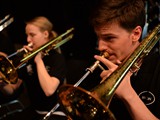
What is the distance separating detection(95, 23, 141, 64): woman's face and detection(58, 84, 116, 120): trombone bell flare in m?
0.37

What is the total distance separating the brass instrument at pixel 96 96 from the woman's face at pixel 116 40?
95 millimetres

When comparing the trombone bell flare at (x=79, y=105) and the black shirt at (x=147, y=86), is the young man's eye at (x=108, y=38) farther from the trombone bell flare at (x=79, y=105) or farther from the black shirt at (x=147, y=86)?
the trombone bell flare at (x=79, y=105)

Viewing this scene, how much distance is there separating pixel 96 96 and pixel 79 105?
0.23 meters

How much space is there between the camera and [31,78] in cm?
240

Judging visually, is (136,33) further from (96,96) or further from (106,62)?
(96,96)

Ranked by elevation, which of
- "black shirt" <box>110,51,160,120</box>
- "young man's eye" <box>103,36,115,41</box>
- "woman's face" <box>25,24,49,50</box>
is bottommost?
"black shirt" <box>110,51,160,120</box>

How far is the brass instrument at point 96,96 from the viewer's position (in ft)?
3.53

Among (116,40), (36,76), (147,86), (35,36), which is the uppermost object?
(35,36)

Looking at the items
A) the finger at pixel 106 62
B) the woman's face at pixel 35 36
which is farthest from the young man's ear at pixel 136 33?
the woman's face at pixel 35 36

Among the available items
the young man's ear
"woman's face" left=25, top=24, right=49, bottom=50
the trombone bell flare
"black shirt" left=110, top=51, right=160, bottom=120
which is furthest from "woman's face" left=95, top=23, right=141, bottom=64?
"woman's face" left=25, top=24, right=49, bottom=50

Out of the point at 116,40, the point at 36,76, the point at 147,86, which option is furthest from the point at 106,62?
the point at 36,76

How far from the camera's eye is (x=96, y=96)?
106 centimetres

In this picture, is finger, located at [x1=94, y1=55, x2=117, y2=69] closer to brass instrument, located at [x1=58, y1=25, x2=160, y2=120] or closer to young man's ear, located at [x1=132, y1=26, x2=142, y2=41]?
brass instrument, located at [x1=58, y1=25, x2=160, y2=120]

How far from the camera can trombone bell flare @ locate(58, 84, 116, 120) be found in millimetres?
1166
